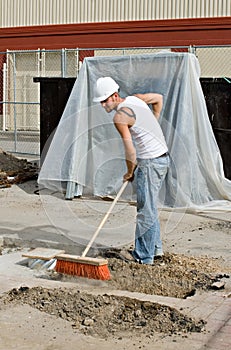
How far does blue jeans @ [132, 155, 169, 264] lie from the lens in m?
6.57

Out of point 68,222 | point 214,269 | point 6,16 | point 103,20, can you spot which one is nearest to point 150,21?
point 103,20

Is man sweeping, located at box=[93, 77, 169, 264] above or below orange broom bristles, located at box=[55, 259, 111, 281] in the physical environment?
above

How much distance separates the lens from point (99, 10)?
22.7 meters

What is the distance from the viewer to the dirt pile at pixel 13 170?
39.6 feet

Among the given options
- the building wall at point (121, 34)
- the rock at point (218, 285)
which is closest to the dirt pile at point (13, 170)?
the rock at point (218, 285)

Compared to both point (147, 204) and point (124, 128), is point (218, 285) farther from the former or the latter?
point (124, 128)

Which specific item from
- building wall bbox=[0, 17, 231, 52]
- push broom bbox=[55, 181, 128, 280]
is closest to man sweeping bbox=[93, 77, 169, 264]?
push broom bbox=[55, 181, 128, 280]

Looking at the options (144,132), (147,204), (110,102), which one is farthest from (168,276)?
(110,102)

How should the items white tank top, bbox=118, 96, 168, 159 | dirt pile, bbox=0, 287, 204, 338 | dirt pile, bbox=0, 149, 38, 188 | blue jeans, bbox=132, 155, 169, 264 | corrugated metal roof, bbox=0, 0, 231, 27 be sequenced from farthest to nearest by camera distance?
corrugated metal roof, bbox=0, 0, 231, 27 → dirt pile, bbox=0, 149, 38, 188 → blue jeans, bbox=132, 155, 169, 264 → white tank top, bbox=118, 96, 168, 159 → dirt pile, bbox=0, 287, 204, 338

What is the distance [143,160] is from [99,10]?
1704cm

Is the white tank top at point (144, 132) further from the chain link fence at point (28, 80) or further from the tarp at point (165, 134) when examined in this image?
the chain link fence at point (28, 80)

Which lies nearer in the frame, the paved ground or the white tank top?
the paved ground

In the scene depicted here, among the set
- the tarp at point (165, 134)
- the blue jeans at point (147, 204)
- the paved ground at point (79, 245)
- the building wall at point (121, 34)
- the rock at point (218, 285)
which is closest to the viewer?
the paved ground at point (79, 245)

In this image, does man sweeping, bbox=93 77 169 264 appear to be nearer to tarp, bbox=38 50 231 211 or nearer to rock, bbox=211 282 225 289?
rock, bbox=211 282 225 289
